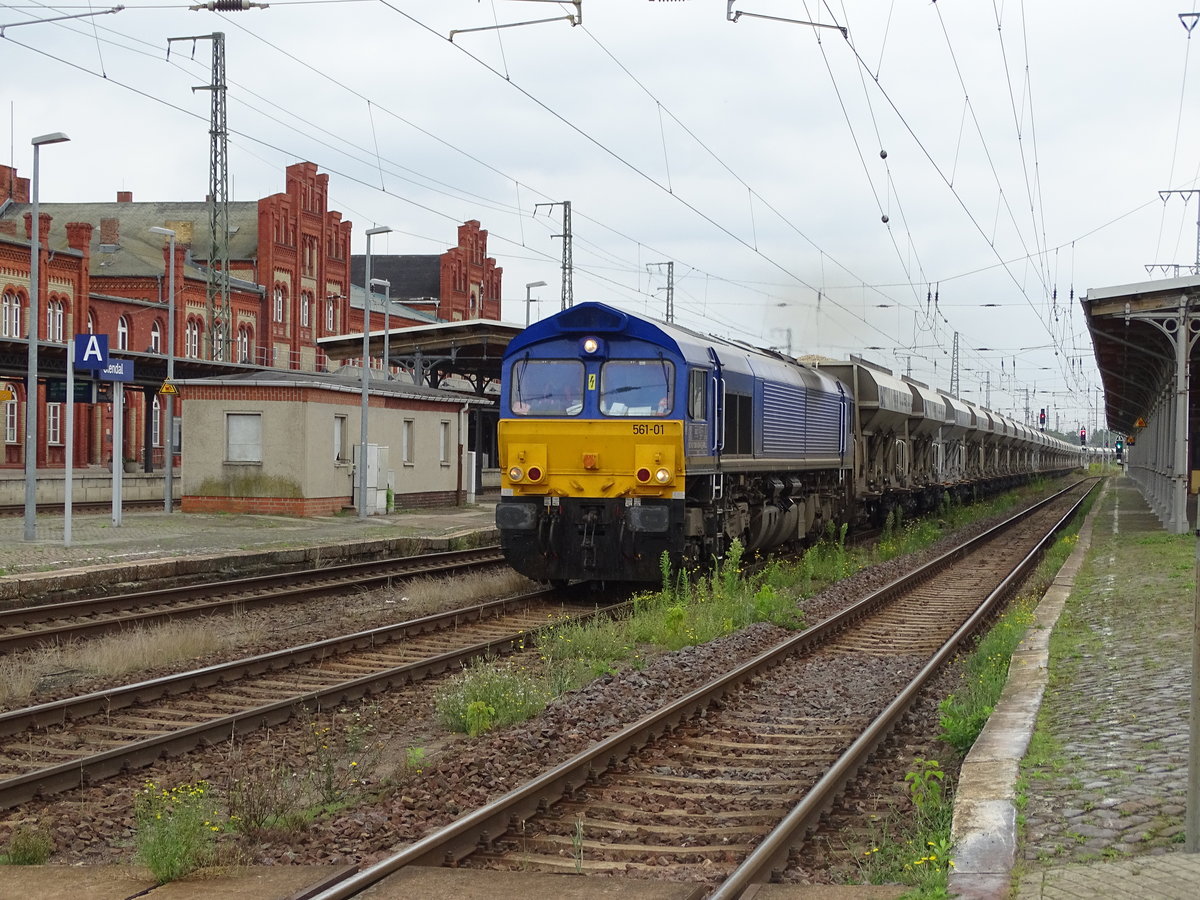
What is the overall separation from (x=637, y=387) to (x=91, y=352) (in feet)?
32.4

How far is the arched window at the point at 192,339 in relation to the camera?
2263 inches

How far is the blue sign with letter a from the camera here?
68.7ft

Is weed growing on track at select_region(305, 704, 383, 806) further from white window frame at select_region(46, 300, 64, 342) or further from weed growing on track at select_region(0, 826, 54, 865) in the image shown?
white window frame at select_region(46, 300, 64, 342)

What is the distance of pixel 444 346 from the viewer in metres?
39.8

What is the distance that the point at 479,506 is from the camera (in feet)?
120

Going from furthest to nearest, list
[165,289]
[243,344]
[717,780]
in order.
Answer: [243,344]
[165,289]
[717,780]

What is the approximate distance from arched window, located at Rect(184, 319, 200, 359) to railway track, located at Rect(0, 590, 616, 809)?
46393 millimetres

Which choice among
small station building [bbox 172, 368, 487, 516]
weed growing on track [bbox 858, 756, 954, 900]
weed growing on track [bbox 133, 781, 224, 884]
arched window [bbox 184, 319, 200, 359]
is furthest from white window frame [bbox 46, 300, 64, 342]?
weed growing on track [bbox 858, 756, 954, 900]

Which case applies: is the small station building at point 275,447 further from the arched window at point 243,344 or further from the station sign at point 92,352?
the arched window at point 243,344

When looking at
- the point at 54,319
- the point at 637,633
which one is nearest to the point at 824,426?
the point at 637,633

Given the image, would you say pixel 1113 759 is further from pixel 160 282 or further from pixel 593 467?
pixel 160 282

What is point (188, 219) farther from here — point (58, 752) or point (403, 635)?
point (58, 752)

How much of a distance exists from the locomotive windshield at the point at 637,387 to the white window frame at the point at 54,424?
3897cm

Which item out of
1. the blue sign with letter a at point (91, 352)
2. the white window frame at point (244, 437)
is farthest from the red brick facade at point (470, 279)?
the blue sign with letter a at point (91, 352)
